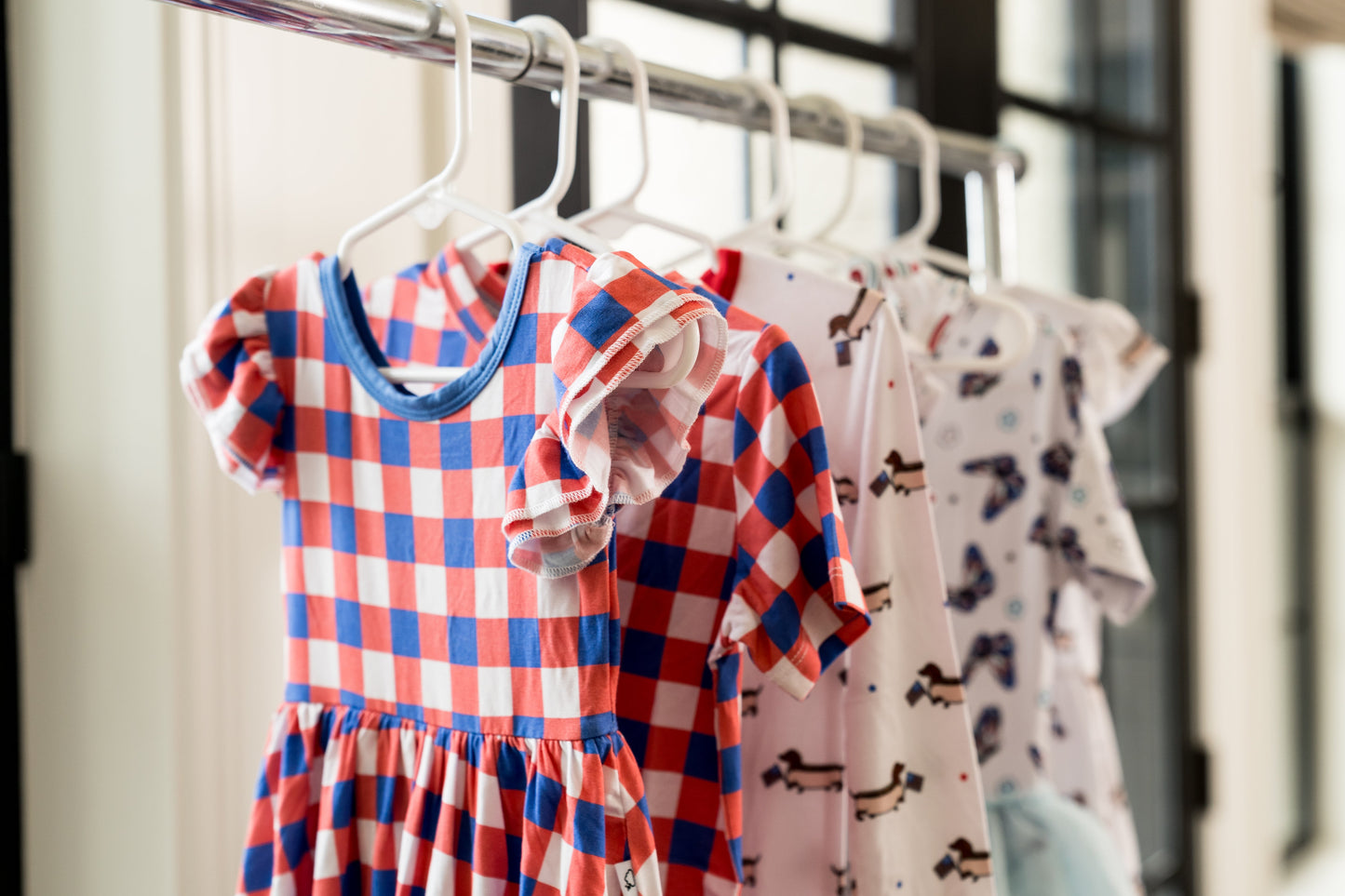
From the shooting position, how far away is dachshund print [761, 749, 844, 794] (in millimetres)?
738

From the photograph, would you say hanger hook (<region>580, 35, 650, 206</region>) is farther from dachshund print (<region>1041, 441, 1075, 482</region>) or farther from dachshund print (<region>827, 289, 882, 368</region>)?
dachshund print (<region>1041, 441, 1075, 482</region>)

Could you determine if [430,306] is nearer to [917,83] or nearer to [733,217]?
[733,217]

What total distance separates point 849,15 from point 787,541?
0.89 meters

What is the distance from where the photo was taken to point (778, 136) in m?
0.77

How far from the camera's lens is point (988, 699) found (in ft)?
3.26

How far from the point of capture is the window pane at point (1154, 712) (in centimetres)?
175

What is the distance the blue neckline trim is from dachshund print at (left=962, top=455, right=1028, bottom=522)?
1.66 feet

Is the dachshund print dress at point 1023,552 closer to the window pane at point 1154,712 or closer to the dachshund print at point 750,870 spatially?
the dachshund print at point 750,870

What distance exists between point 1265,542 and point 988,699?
1.17m

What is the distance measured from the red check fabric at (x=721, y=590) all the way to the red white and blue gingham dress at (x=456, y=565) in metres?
0.09

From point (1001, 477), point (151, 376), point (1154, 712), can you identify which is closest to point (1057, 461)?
point (1001, 477)

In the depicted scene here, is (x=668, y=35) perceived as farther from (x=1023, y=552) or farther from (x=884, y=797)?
(x=884, y=797)

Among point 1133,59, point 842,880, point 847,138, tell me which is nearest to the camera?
point 842,880

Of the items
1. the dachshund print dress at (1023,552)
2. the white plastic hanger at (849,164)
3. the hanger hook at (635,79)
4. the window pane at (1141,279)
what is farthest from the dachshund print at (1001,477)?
the window pane at (1141,279)
